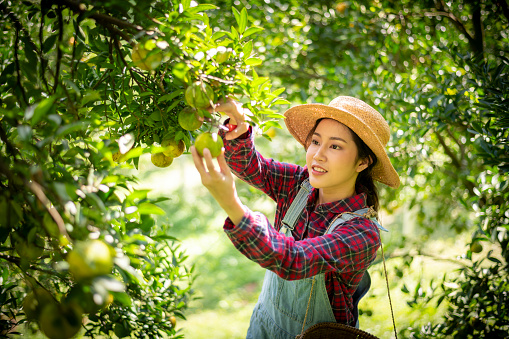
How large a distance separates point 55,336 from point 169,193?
692 cm

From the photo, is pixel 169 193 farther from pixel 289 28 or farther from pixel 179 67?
pixel 179 67

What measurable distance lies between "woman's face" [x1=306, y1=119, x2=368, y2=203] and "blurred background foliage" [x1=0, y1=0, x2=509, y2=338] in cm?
26

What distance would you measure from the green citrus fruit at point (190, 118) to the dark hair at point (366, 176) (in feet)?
2.33

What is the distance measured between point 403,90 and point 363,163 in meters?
0.71

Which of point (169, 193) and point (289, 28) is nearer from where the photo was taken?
point (289, 28)

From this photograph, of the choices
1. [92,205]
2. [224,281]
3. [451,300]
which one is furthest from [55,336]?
[224,281]

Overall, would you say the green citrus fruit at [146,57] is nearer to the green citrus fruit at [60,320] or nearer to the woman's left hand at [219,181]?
the woman's left hand at [219,181]

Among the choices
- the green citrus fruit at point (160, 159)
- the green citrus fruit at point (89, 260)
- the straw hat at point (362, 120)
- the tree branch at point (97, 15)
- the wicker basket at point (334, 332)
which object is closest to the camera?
the green citrus fruit at point (89, 260)

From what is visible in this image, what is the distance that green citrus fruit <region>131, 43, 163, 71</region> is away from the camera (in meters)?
0.90

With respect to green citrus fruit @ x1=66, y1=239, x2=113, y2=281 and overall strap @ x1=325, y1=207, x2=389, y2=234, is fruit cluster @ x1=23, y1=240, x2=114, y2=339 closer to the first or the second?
green citrus fruit @ x1=66, y1=239, x2=113, y2=281

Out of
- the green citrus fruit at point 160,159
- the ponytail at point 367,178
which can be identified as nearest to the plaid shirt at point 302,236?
the ponytail at point 367,178

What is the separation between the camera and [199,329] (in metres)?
3.82

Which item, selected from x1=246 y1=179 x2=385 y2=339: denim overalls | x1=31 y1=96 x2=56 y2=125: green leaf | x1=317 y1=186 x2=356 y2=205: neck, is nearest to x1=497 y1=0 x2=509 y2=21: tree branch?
x1=317 y1=186 x2=356 y2=205: neck

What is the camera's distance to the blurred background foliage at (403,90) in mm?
1138
